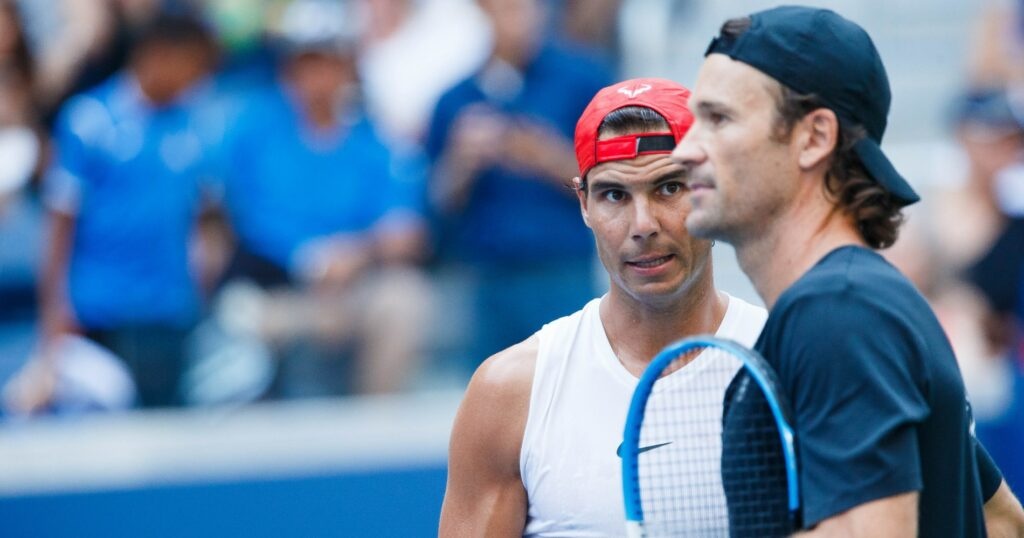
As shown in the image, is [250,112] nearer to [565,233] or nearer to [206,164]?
[206,164]

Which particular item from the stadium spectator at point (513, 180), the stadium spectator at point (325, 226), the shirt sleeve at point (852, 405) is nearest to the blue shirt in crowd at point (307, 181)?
the stadium spectator at point (325, 226)

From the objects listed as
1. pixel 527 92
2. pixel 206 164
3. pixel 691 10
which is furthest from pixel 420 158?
pixel 691 10

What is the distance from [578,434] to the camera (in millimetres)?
Result: 3400

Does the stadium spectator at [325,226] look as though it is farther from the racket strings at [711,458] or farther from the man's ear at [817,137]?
the man's ear at [817,137]

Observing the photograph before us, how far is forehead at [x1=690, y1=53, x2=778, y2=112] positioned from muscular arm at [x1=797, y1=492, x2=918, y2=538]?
0.72m

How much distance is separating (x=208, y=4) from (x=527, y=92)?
1830mm

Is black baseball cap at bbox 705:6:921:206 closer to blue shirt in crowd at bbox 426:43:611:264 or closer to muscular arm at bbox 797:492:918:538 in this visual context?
muscular arm at bbox 797:492:918:538

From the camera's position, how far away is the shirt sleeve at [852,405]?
7.66 ft

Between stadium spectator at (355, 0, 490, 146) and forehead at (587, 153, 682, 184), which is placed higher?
stadium spectator at (355, 0, 490, 146)

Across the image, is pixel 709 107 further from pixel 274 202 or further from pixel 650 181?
pixel 274 202

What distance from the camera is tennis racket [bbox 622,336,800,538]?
2.49 meters

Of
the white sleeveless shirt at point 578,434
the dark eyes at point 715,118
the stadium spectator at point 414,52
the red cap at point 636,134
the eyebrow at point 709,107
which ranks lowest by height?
the white sleeveless shirt at point 578,434

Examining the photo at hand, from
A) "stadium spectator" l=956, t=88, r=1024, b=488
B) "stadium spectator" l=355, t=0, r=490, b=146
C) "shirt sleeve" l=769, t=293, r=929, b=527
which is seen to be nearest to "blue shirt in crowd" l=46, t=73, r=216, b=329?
"stadium spectator" l=355, t=0, r=490, b=146

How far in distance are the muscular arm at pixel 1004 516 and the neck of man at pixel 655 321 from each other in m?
0.78
